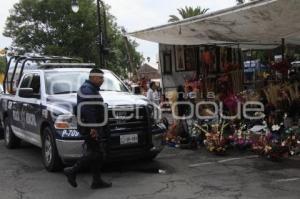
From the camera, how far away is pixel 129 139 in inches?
320

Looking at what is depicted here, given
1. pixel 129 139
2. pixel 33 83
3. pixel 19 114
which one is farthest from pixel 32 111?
pixel 129 139

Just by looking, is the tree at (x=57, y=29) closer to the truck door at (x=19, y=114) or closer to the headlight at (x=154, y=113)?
the truck door at (x=19, y=114)

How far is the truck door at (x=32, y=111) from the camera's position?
911cm

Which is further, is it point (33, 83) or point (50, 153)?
point (33, 83)

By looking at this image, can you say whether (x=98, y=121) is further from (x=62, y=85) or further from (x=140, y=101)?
(x=62, y=85)

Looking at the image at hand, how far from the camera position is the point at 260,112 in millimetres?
10992

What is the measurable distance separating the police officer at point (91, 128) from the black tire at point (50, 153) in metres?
1.17

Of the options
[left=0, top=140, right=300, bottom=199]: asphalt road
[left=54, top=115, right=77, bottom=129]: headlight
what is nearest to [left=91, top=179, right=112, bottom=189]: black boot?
[left=0, top=140, right=300, bottom=199]: asphalt road

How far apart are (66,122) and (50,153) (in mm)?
841

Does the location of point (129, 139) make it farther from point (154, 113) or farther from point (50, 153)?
point (50, 153)

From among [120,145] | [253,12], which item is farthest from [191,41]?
[120,145]

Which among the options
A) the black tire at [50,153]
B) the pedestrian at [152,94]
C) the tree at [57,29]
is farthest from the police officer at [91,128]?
the tree at [57,29]

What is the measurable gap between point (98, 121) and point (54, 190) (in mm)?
1213

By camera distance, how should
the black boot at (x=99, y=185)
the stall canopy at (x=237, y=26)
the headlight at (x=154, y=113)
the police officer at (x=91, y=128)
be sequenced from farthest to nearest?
the stall canopy at (x=237, y=26) < the headlight at (x=154, y=113) < the black boot at (x=99, y=185) < the police officer at (x=91, y=128)
